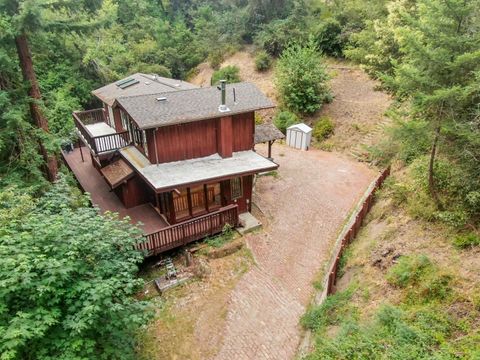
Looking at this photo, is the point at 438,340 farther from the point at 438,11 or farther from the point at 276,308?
the point at 438,11

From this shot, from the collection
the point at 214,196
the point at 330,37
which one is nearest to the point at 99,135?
the point at 214,196

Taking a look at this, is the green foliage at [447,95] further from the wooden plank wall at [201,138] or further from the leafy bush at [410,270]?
the wooden plank wall at [201,138]

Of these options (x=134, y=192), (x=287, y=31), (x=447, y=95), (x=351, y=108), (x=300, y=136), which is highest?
(x=287, y=31)

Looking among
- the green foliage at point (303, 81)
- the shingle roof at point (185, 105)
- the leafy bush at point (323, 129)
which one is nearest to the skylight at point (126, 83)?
the shingle roof at point (185, 105)

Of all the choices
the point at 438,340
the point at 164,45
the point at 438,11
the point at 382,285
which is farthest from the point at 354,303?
the point at 164,45

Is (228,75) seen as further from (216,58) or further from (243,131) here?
(243,131)

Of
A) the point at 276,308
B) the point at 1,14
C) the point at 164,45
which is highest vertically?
the point at 1,14
